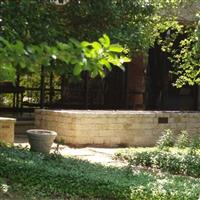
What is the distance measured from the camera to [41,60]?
8.68 feet

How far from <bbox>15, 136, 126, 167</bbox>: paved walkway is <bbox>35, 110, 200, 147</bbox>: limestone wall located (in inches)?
14.9

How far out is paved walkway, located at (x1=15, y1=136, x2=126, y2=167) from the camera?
11.3m

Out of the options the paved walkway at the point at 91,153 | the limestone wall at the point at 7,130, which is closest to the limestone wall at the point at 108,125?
the paved walkway at the point at 91,153

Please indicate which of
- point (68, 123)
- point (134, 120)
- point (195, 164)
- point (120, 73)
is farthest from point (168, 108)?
point (195, 164)

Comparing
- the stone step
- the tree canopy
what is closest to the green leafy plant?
the tree canopy

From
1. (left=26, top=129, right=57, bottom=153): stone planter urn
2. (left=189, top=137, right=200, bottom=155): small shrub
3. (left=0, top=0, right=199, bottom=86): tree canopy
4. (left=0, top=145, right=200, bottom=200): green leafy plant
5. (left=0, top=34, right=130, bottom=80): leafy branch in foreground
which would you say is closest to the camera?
(left=0, top=34, right=130, bottom=80): leafy branch in foreground

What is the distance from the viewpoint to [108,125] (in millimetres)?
13758

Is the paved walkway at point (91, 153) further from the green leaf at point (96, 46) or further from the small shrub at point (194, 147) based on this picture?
the green leaf at point (96, 46)

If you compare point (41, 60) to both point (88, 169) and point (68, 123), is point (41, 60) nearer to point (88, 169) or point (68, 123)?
point (88, 169)

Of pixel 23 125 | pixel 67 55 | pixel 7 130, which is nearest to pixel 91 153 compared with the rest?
pixel 7 130

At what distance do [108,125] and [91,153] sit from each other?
1540 millimetres

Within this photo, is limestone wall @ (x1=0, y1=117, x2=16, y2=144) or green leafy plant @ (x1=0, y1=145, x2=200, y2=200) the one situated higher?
limestone wall @ (x1=0, y1=117, x2=16, y2=144)

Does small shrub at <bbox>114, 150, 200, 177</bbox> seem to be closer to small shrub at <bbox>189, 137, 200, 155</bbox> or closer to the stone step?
small shrub at <bbox>189, 137, 200, 155</bbox>

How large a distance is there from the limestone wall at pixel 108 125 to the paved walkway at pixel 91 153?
1.24ft
